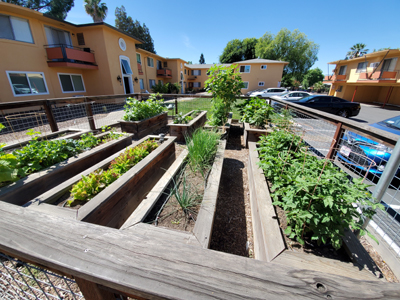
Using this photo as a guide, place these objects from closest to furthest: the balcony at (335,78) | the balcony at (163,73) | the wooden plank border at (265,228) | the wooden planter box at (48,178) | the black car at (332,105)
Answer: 1. the wooden plank border at (265,228)
2. the wooden planter box at (48,178)
3. the black car at (332,105)
4. the balcony at (335,78)
5. the balcony at (163,73)

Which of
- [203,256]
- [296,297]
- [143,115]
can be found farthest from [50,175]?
[143,115]

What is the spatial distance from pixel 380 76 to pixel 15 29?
2627 centimetres

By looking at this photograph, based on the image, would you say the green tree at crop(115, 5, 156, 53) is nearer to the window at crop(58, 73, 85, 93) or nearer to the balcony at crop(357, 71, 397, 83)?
the window at crop(58, 73, 85, 93)

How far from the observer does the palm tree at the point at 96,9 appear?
60.3ft

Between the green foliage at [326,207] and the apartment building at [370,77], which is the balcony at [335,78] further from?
the green foliage at [326,207]

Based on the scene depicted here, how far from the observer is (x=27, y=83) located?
28.8 ft

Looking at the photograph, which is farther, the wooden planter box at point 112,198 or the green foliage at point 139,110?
the green foliage at point 139,110

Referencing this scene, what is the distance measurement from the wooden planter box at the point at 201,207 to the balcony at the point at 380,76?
2178 centimetres

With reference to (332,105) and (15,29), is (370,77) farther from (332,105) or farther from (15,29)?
(15,29)

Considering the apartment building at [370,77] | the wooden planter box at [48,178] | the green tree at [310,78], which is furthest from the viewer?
the green tree at [310,78]

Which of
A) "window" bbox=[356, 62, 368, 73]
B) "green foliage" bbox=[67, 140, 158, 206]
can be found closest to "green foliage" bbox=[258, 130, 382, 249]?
"green foliage" bbox=[67, 140, 158, 206]

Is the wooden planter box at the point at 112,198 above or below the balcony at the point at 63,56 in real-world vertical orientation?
below

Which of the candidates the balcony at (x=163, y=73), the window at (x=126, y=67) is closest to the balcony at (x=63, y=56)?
the window at (x=126, y=67)

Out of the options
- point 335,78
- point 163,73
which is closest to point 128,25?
point 163,73
